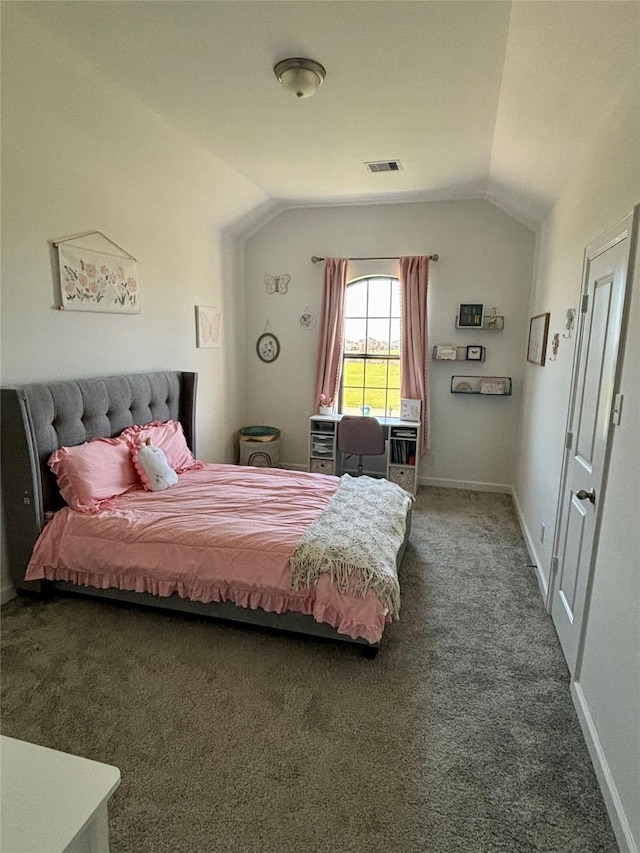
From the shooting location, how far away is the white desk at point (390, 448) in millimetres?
4762

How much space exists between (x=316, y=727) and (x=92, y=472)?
1896 millimetres

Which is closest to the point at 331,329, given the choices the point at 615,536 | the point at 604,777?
the point at 615,536

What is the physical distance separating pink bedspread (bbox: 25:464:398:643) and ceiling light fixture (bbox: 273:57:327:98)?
2.33 m

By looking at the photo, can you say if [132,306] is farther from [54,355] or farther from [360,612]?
[360,612]

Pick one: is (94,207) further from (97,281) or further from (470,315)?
(470,315)

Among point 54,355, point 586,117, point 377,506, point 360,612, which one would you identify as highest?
point 586,117

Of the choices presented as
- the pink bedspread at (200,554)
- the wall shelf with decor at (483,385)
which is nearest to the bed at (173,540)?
the pink bedspread at (200,554)

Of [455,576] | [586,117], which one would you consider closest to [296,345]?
[455,576]

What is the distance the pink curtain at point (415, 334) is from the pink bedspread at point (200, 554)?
2276 mm

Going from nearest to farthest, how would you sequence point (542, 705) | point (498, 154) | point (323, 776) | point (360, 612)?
1. point (323, 776)
2. point (542, 705)
3. point (360, 612)
4. point (498, 154)

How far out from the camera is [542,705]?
6.80 ft

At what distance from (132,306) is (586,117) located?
9.97 ft

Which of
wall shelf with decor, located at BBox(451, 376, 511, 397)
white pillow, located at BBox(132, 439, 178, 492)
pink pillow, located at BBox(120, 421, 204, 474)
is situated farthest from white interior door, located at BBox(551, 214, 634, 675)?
pink pillow, located at BBox(120, 421, 204, 474)

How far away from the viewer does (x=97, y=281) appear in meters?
3.21
